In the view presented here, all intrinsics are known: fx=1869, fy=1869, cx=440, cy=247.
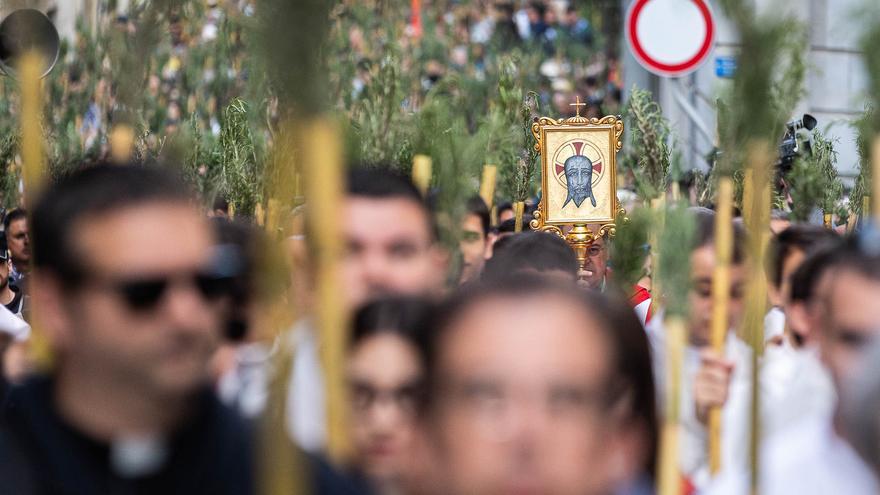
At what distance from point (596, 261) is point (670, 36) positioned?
3.78 ft

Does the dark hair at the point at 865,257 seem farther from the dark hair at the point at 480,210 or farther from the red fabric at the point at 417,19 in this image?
the red fabric at the point at 417,19

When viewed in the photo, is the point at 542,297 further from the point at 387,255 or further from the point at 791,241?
the point at 791,241

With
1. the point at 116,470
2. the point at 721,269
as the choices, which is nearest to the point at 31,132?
the point at 116,470

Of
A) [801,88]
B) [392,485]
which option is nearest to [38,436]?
[392,485]

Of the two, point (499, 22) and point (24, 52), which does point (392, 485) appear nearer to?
point (24, 52)

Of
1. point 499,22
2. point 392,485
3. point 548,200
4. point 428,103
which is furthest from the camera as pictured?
point 499,22

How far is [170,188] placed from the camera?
2.92 metres

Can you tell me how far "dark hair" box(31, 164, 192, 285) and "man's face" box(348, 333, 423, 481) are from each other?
20.2 inches

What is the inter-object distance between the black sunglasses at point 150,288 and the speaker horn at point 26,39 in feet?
1.41

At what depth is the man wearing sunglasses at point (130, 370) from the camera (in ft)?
8.95

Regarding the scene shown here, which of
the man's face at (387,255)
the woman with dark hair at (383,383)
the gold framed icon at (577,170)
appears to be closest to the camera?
the woman with dark hair at (383,383)

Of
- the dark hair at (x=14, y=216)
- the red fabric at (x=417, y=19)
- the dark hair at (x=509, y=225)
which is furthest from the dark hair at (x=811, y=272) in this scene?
the red fabric at (x=417, y=19)

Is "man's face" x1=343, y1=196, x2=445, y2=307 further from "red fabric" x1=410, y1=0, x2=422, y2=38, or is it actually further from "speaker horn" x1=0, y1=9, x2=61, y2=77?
"red fabric" x1=410, y1=0, x2=422, y2=38

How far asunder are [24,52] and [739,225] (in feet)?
9.06
